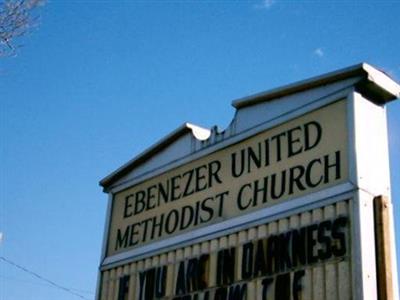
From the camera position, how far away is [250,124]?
8.02m

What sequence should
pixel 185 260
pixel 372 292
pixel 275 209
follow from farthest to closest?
pixel 185 260, pixel 275 209, pixel 372 292

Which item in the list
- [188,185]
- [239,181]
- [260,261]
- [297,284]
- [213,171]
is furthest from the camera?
[188,185]

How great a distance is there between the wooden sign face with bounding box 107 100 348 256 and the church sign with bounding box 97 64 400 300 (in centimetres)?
1

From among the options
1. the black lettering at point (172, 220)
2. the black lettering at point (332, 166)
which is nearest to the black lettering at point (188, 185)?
the black lettering at point (172, 220)

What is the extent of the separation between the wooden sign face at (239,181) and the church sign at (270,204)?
15 mm

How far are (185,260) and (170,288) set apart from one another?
16.2 inches

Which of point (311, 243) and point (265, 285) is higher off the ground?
point (311, 243)

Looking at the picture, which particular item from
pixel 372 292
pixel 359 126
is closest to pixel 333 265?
pixel 372 292

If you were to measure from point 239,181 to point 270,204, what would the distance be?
0.67 m

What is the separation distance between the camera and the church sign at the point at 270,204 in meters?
6.43

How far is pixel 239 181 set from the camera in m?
7.85

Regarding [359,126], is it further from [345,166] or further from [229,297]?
[229,297]

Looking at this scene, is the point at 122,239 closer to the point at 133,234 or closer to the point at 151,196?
the point at 133,234

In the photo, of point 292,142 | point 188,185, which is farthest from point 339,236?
point 188,185
